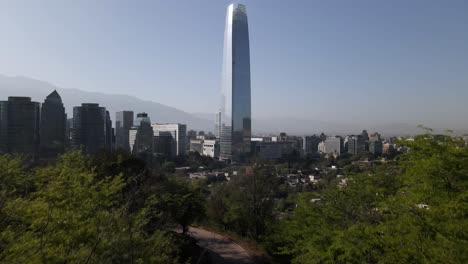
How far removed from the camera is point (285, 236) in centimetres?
1119

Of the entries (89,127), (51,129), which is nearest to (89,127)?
(89,127)

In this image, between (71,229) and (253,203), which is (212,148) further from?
(71,229)

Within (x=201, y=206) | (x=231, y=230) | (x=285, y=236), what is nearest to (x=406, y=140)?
(x=285, y=236)

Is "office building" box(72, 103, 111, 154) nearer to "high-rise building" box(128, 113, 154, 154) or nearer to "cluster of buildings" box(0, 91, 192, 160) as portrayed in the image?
"cluster of buildings" box(0, 91, 192, 160)

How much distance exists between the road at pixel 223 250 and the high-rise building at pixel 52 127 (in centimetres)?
2148

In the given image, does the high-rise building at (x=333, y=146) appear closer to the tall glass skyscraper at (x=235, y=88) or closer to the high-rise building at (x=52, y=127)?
the tall glass skyscraper at (x=235, y=88)

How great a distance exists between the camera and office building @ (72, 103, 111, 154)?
3694cm

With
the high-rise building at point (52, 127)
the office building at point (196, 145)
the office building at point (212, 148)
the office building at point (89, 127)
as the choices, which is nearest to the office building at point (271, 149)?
the office building at point (212, 148)

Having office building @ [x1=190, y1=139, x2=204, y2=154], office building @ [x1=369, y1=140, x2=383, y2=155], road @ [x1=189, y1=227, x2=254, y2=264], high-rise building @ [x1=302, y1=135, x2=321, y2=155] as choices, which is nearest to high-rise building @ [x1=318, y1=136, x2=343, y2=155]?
high-rise building @ [x1=302, y1=135, x2=321, y2=155]

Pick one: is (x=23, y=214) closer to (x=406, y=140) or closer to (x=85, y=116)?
(x=406, y=140)

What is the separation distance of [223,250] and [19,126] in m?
24.2

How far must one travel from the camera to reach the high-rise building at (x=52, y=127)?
106ft

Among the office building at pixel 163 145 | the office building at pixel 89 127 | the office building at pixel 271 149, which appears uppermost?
the office building at pixel 89 127

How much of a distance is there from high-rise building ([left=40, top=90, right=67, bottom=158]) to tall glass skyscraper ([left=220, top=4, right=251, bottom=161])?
130ft
